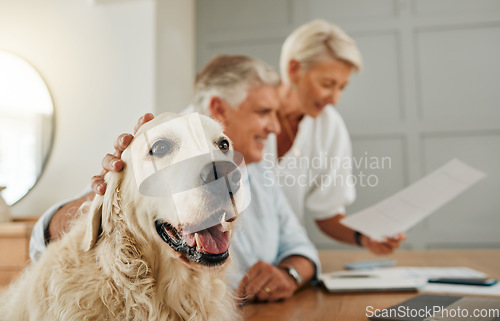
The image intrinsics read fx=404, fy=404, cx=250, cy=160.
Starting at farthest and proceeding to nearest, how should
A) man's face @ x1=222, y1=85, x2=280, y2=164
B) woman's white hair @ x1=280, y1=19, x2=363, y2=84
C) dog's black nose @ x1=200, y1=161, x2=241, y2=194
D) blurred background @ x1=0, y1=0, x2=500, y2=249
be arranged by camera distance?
blurred background @ x1=0, y1=0, x2=500, y2=249 → woman's white hair @ x1=280, y1=19, x2=363, y2=84 → man's face @ x1=222, y1=85, x2=280, y2=164 → dog's black nose @ x1=200, y1=161, x2=241, y2=194

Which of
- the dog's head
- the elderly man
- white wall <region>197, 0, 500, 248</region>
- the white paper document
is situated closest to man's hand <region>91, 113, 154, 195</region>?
the dog's head

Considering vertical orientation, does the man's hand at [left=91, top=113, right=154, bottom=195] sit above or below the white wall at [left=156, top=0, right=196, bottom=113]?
below

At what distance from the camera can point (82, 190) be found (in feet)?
2.36

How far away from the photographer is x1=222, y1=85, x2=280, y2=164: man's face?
3.14 ft

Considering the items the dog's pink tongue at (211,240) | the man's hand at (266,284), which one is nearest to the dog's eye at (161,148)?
the dog's pink tongue at (211,240)

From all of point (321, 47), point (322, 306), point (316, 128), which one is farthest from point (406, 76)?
point (322, 306)

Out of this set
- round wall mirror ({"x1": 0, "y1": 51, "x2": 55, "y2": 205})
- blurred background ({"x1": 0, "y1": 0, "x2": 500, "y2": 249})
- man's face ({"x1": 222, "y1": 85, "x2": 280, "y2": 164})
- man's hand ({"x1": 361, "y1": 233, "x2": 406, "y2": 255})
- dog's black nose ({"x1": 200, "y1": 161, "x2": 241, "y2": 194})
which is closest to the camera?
dog's black nose ({"x1": 200, "y1": 161, "x2": 241, "y2": 194})

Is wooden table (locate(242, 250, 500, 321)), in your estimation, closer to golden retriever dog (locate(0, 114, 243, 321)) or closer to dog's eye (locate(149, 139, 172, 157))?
golden retriever dog (locate(0, 114, 243, 321))

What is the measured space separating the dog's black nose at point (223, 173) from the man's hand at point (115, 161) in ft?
0.44

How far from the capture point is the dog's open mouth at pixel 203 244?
1.45 ft

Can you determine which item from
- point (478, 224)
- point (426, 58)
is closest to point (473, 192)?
point (478, 224)

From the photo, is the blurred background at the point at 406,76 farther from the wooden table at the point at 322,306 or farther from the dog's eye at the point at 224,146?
the dog's eye at the point at 224,146

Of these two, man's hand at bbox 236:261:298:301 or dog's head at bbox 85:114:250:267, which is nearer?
dog's head at bbox 85:114:250:267

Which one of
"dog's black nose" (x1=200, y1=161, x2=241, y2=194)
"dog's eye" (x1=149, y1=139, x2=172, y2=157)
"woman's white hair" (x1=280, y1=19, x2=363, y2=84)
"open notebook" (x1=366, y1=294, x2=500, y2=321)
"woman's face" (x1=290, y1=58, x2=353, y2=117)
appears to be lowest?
"open notebook" (x1=366, y1=294, x2=500, y2=321)
